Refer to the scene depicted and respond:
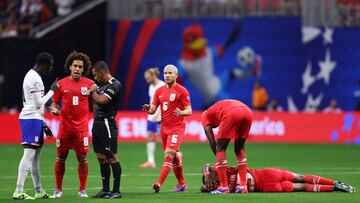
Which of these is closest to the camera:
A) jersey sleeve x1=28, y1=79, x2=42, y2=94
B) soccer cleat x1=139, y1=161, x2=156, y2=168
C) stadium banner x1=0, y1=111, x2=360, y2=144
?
jersey sleeve x1=28, y1=79, x2=42, y2=94

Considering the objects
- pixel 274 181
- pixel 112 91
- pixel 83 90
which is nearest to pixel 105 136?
pixel 112 91

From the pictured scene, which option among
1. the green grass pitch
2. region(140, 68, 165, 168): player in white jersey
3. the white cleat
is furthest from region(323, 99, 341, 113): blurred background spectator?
the white cleat

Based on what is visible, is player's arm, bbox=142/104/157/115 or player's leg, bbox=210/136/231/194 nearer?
player's leg, bbox=210/136/231/194

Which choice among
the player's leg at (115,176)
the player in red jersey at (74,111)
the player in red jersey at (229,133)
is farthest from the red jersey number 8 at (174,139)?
the player in red jersey at (74,111)

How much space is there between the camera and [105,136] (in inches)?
668

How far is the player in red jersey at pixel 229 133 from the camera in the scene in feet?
56.9

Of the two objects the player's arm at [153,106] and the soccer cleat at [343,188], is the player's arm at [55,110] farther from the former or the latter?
the soccer cleat at [343,188]

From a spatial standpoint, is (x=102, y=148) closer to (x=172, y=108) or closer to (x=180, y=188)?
(x=172, y=108)

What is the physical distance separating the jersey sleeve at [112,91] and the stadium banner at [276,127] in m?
18.6

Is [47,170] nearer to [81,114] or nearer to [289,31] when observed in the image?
[81,114]

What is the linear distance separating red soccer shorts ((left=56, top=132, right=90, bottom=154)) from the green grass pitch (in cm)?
88

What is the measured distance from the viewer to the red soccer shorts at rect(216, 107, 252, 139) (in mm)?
17391

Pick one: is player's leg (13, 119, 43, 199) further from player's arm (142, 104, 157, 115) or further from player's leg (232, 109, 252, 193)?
player's leg (232, 109, 252, 193)

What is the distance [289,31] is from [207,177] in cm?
2309
